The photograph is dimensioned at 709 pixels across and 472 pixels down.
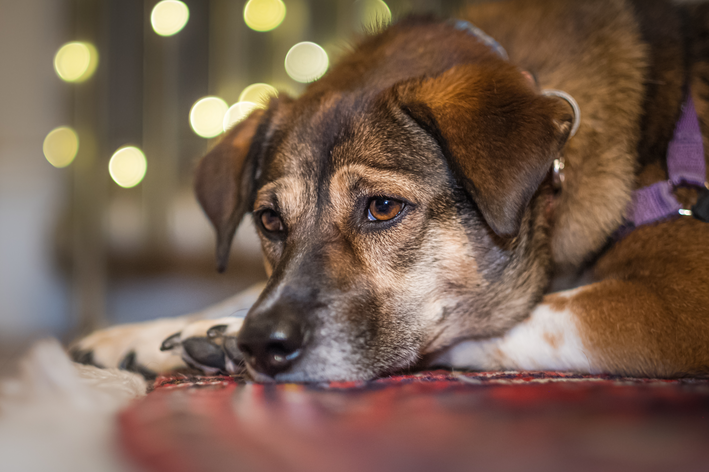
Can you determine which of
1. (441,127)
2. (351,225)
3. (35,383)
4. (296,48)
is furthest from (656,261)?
(296,48)

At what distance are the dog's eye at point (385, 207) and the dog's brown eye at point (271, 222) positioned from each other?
371 mm

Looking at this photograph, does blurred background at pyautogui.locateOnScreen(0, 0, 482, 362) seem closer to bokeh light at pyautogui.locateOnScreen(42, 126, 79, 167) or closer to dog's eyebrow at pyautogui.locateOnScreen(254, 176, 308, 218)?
bokeh light at pyautogui.locateOnScreen(42, 126, 79, 167)

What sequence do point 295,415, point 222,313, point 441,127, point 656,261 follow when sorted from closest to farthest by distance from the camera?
1. point 295,415
2. point 441,127
3. point 656,261
4. point 222,313

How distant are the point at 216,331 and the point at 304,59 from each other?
4.06 m

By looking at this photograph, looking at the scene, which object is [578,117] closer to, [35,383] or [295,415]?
[295,415]

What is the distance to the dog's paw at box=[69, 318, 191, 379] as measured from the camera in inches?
68.1

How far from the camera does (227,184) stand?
2.05 meters

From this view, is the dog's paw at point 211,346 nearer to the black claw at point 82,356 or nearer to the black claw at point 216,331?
the black claw at point 216,331

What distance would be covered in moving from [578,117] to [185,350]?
1.49 metres

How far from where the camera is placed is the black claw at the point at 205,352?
1595 millimetres

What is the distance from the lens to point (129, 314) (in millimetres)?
4758

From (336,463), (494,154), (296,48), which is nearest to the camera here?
(336,463)

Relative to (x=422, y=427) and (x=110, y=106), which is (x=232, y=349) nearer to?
(x=422, y=427)

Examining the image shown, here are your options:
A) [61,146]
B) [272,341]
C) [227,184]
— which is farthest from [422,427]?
[61,146]
